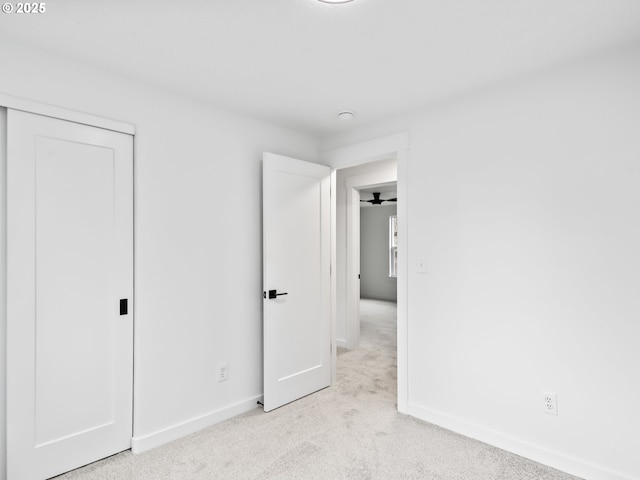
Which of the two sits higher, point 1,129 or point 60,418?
point 1,129

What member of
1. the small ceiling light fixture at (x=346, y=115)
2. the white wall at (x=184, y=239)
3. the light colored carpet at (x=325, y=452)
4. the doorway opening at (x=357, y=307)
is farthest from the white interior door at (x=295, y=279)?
the doorway opening at (x=357, y=307)

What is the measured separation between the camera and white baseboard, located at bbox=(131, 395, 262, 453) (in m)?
2.30

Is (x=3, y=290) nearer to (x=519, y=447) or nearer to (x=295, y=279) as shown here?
(x=295, y=279)

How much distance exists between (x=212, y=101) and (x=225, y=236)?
1.03 metres

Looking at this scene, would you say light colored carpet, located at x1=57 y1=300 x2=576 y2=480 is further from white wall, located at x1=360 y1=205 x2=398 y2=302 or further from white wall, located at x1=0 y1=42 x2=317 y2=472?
white wall, located at x1=360 y1=205 x2=398 y2=302

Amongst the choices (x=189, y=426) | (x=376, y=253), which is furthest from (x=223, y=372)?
(x=376, y=253)

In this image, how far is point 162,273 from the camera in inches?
95.8

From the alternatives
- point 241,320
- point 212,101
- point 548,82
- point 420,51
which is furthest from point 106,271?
point 548,82

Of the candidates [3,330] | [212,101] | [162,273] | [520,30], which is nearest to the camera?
Result: [520,30]

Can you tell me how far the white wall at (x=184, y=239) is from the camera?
2.19m

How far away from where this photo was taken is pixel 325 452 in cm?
227

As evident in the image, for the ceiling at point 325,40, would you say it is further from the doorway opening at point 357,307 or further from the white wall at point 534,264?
the doorway opening at point 357,307

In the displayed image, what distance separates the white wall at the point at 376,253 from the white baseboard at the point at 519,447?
6.07m

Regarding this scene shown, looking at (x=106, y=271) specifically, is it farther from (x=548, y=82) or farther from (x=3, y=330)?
(x=548, y=82)
